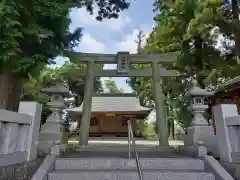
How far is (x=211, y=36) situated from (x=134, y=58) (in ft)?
13.5

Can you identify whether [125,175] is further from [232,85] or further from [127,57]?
[232,85]

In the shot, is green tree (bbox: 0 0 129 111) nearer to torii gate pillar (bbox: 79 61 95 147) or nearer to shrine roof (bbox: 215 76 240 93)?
torii gate pillar (bbox: 79 61 95 147)

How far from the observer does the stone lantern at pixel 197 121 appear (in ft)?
16.4

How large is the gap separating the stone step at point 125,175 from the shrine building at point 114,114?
15201 millimetres

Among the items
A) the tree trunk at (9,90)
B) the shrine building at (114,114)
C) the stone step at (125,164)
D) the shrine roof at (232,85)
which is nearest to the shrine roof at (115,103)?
the shrine building at (114,114)

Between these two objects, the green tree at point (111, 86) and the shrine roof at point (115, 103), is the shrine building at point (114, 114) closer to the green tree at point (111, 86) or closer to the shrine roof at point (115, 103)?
the shrine roof at point (115, 103)

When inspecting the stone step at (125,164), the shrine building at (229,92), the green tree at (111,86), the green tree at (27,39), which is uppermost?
the green tree at (111,86)

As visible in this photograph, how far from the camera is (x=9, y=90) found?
3764mm

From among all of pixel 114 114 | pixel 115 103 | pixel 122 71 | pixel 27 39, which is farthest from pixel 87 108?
pixel 115 103

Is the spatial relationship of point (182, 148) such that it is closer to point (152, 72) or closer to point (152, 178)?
point (152, 178)

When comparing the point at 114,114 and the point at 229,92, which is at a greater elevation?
the point at 114,114

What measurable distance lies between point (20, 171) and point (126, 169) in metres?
1.62

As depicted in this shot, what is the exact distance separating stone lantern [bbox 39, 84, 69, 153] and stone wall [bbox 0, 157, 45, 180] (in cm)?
100

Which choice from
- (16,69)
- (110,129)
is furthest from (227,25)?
(110,129)
